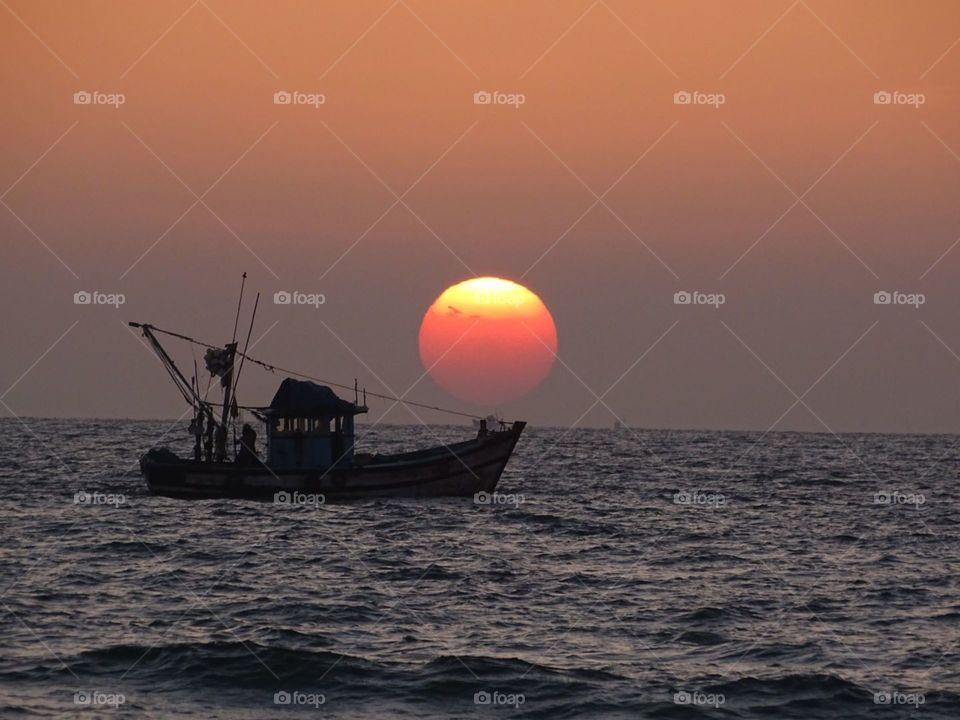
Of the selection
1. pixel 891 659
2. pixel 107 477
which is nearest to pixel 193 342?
pixel 107 477

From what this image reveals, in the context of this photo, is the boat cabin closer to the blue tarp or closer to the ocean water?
the blue tarp

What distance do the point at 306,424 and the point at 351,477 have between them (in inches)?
122

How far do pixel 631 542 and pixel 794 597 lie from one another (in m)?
12.1

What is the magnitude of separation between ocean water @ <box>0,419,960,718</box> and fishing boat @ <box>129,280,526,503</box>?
111 centimetres

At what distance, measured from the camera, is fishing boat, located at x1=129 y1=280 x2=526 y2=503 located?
54.4m

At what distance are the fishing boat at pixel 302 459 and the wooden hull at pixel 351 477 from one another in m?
0.04

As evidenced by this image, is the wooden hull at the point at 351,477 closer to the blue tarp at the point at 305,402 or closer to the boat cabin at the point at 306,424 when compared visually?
the boat cabin at the point at 306,424

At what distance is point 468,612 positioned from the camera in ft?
103

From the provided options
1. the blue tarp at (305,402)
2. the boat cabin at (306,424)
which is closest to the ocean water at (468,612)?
the boat cabin at (306,424)

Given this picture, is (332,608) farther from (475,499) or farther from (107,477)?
(107,477)

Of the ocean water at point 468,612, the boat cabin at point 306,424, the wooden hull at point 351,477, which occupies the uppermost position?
the boat cabin at point 306,424

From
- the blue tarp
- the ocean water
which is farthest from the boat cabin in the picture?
the ocean water

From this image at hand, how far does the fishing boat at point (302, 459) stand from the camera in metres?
54.4

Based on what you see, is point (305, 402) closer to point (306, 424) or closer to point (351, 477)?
point (306, 424)
